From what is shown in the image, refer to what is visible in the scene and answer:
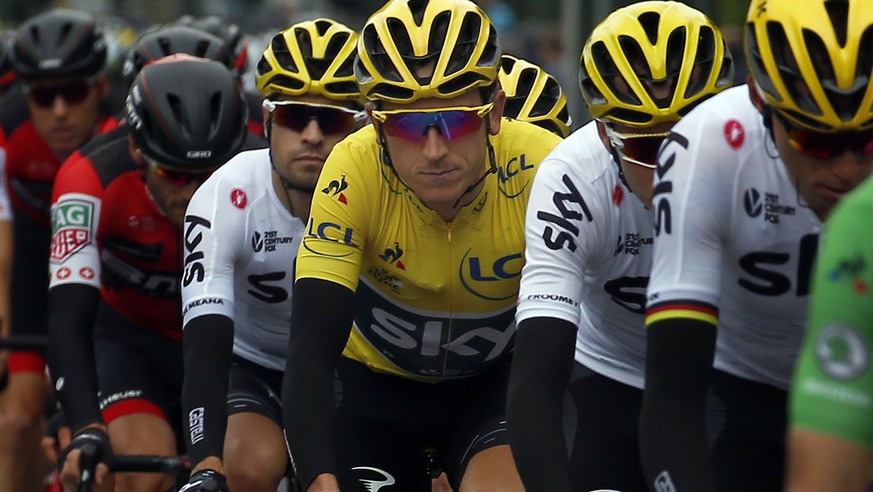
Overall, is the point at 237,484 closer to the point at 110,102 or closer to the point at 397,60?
the point at 397,60

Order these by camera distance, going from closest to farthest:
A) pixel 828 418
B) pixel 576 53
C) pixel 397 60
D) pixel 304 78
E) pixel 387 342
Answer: pixel 828 418 → pixel 397 60 → pixel 387 342 → pixel 304 78 → pixel 576 53

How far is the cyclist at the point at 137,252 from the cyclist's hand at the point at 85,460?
13 cm

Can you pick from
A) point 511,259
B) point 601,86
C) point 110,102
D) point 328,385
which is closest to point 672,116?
point 601,86

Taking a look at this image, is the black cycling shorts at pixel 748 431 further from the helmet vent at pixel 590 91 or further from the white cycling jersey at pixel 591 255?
the helmet vent at pixel 590 91

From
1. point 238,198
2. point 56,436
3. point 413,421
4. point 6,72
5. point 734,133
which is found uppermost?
point 734,133

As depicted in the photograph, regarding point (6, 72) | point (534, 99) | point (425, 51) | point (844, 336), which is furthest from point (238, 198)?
point (6, 72)

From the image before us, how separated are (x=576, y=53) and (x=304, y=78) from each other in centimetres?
1103

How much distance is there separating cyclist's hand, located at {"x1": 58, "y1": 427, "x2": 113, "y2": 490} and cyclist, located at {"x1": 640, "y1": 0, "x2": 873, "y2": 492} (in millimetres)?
2323

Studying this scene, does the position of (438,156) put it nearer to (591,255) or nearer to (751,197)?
(591,255)

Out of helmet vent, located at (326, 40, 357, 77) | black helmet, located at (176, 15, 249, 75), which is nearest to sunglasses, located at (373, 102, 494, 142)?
helmet vent, located at (326, 40, 357, 77)

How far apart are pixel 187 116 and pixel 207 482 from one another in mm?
1986

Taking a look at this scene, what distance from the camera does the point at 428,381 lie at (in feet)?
18.5

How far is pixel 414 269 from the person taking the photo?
5250mm

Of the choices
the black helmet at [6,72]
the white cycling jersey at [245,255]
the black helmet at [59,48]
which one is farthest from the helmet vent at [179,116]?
the black helmet at [6,72]
